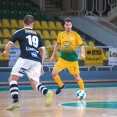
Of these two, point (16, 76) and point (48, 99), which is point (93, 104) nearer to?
point (48, 99)

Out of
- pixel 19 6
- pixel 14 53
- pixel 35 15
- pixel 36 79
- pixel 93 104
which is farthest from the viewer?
pixel 19 6

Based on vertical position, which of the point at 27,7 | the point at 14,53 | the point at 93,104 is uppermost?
the point at 27,7

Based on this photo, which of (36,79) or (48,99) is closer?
(48,99)

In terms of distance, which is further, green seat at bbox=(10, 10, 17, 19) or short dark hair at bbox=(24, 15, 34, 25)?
green seat at bbox=(10, 10, 17, 19)

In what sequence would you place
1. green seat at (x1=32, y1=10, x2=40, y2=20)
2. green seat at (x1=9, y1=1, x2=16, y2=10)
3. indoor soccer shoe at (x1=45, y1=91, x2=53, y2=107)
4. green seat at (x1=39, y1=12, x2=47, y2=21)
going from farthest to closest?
green seat at (x1=9, y1=1, x2=16, y2=10)
green seat at (x1=39, y1=12, x2=47, y2=21)
green seat at (x1=32, y1=10, x2=40, y2=20)
indoor soccer shoe at (x1=45, y1=91, x2=53, y2=107)

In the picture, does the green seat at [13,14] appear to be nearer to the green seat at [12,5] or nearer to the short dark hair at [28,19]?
the green seat at [12,5]

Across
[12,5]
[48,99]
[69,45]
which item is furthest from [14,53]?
[48,99]

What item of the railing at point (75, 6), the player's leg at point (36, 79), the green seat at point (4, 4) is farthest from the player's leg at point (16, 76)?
the railing at point (75, 6)

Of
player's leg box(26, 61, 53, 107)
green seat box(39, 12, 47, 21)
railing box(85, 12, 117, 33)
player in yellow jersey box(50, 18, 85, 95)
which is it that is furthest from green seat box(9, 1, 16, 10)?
player's leg box(26, 61, 53, 107)

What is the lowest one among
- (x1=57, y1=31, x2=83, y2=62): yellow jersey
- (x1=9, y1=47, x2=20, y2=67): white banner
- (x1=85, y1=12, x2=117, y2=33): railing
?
(x1=9, y1=47, x2=20, y2=67): white banner

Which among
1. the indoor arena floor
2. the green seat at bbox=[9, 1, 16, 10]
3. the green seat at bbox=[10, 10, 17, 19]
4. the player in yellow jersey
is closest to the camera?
the indoor arena floor

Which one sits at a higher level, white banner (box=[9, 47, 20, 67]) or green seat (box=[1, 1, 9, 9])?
green seat (box=[1, 1, 9, 9])

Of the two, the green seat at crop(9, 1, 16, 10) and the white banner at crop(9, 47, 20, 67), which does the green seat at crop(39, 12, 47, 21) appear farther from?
the white banner at crop(9, 47, 20, 67)

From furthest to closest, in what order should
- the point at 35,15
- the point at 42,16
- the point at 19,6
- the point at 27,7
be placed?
the point at 27,7
the point at 19,6
the point at 42,16
the point at 35,15
